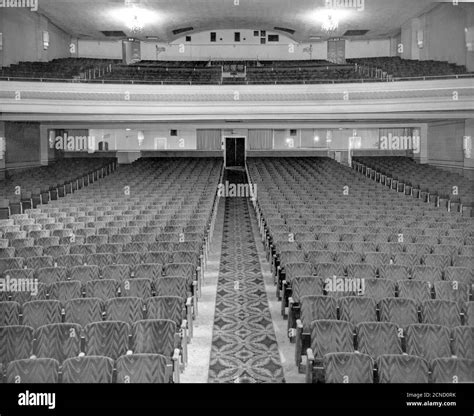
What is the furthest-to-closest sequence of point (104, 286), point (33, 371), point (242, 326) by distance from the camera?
point (242, 326)
point (104, 286)
point (33, 371)

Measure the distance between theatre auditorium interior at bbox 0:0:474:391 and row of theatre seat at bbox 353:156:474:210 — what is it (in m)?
0.09

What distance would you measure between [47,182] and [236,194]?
6376 mm

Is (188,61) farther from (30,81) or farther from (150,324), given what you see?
(150,324)

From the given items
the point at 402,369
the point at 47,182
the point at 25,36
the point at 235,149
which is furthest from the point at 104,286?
the point at 235,149

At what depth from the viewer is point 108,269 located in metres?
6.52

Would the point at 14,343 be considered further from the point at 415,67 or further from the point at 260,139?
the point at 260,139

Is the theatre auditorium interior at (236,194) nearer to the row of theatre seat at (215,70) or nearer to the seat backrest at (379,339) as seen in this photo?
the seat backrest at (379,339)

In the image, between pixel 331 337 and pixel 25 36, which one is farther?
pixel 25 36

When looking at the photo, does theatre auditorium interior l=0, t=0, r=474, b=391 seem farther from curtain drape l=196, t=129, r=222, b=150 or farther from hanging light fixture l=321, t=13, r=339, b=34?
hanging light fixture l=321, t=13, r=339, b=34

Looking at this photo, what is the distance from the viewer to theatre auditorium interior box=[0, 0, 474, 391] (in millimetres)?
4551

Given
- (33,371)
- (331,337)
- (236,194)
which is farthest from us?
(236,194)

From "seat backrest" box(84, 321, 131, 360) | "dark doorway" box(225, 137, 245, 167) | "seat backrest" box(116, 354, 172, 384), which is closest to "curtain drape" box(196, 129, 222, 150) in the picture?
"dark doorway" box(225, 137, 245, 167)

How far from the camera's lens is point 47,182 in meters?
15.8
